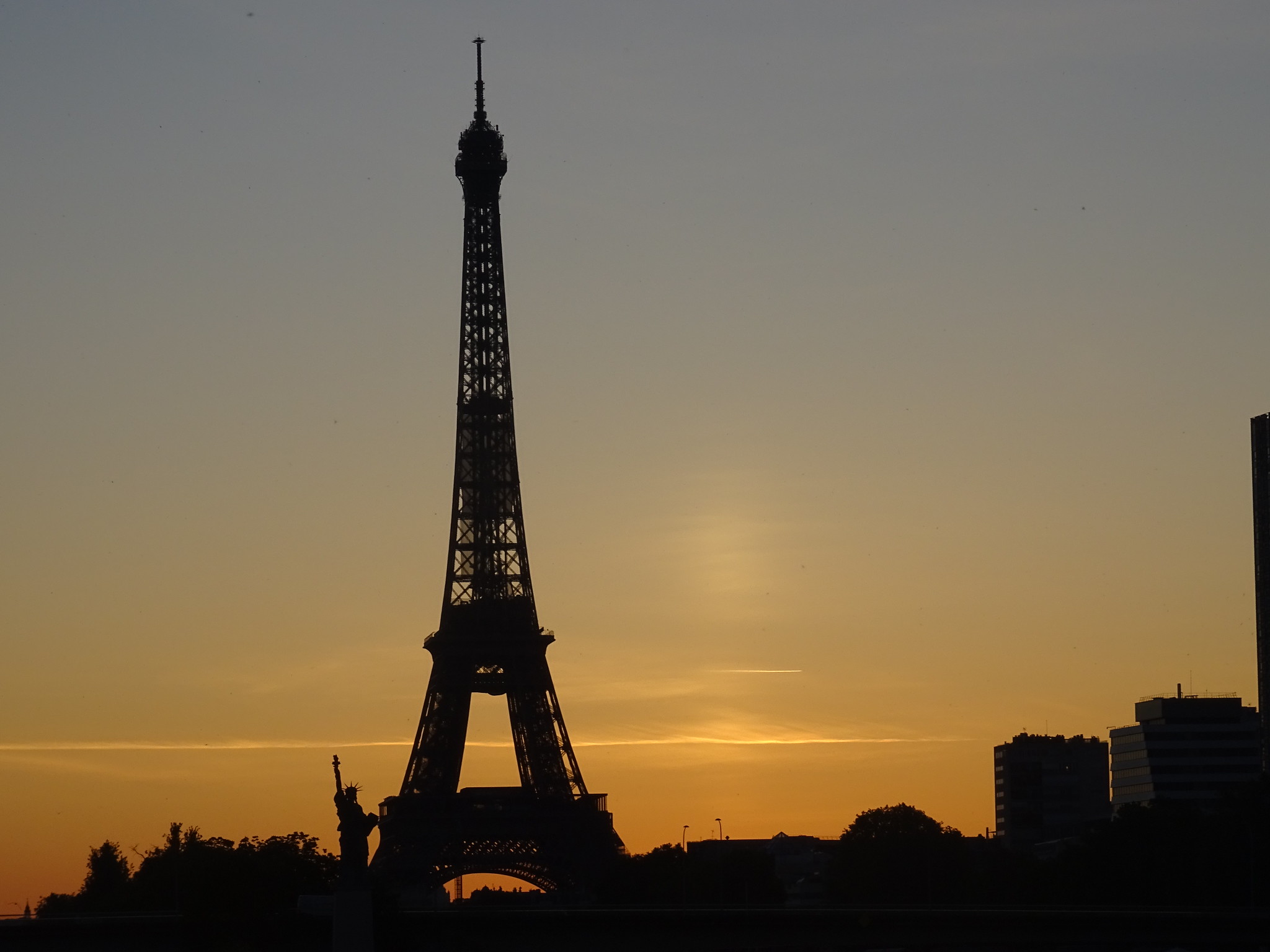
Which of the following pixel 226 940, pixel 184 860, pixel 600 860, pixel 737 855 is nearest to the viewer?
pixel 226 940

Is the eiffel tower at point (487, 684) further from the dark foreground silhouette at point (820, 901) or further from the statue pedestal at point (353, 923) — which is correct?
the statue pedestal at point (353, 923)

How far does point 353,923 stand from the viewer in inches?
3334

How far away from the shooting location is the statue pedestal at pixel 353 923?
84562mm

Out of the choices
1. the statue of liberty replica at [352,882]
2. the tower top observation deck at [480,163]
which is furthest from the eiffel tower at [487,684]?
the statue of liberty replica at [352,882]

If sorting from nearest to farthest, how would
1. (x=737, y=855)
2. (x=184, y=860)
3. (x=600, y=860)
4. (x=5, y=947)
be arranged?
(x=5, y=947) < (x=184, y=860) < (x=600, y=860) < (x=737, y=855)

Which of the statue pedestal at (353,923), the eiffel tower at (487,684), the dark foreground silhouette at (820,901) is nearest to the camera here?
the statue pedestal at (353,923)

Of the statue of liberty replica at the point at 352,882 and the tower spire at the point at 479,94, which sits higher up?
the tower spire at the point at 479,94

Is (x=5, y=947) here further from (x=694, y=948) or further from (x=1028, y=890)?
(x=1028, y=890)

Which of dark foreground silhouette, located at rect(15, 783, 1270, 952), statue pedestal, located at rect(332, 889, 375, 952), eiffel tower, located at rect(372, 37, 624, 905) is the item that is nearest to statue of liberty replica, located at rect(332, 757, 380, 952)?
statue pedestal, located at rect(332, 889, 375, 952)

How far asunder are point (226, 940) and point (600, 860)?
148 ft

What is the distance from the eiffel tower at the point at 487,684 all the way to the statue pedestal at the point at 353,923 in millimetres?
50126

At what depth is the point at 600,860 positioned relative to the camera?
456 feet

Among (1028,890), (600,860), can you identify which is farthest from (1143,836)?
(600,860)

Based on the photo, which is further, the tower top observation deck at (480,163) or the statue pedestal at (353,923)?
the tower top observation deck at (480,163)
